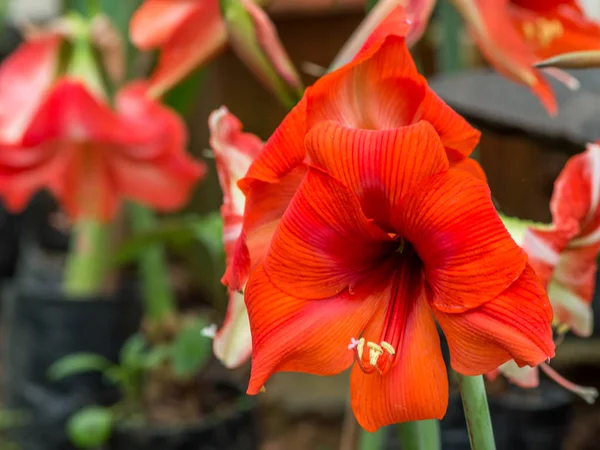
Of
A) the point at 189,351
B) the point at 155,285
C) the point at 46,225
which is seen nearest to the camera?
the point at 189,351

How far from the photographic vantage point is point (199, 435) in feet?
2.44

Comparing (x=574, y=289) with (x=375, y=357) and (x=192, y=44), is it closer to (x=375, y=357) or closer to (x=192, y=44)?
(x=375, y=357)

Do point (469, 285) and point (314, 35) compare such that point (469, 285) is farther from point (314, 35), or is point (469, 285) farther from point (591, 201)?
point (314, 35)

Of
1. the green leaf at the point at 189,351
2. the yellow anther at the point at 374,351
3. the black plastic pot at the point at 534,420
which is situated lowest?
the black plastic pot at the point at 534,420

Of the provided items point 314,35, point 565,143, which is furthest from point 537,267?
point 314,35

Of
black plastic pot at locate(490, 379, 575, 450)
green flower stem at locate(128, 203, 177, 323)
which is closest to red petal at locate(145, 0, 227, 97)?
green flower stem at locate(128, 203, 177, 323)

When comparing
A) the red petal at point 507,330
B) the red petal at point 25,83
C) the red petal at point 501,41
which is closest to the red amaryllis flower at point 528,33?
the red petal at point 501,41

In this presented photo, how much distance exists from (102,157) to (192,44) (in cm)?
22

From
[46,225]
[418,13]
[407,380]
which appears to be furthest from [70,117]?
[46,225]

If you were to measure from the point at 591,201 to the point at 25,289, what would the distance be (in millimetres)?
786

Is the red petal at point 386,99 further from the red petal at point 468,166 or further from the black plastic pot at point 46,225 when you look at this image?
the black plastic pot at point 46,225

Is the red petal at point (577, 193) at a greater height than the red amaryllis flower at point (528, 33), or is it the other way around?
the red petal at point (577, 193)

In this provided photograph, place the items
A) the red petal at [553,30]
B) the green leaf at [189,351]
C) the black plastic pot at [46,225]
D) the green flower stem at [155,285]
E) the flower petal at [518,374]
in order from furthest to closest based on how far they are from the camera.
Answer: the black plastic pot at [46,225], the green flower stem at [155,285], the green leaf at [189,351], the red petal at [553,30], the flower petal at [518,374]

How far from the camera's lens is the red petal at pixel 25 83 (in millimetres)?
583
